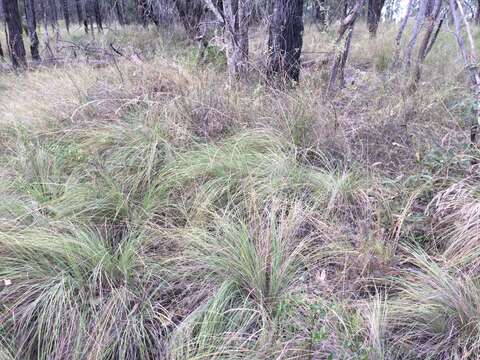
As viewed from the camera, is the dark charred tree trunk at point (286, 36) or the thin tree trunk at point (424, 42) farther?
the dark charred tree trunk at point (286, 36)

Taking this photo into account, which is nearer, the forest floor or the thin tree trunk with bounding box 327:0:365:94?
the forest floor

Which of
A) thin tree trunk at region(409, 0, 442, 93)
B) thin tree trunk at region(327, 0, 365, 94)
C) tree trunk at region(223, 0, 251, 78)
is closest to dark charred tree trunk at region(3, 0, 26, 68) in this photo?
tree trunk at region(223, 0, 251, 78)

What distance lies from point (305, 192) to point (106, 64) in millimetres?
4783

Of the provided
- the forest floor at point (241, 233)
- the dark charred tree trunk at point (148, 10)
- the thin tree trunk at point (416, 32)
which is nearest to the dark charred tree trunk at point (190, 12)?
the dark charred tree trunk at point (148, 10)

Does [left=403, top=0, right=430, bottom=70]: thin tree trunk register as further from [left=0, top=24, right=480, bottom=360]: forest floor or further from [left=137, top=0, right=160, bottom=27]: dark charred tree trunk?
[left=137, top=0, right=160, bottom=27]: dark charred tree trunk

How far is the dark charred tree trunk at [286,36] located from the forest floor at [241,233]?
112cm

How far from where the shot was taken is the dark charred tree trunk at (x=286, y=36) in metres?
4.58

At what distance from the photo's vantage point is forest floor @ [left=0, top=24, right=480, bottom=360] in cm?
169

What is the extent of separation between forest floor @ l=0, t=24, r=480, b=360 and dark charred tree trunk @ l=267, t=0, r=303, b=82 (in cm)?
112

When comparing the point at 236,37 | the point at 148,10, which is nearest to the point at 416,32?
the point at 236,37

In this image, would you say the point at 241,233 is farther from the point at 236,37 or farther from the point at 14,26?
the point at 14,26

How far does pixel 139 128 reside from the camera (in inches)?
128

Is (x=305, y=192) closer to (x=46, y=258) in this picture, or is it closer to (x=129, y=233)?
(x=129, y=233)

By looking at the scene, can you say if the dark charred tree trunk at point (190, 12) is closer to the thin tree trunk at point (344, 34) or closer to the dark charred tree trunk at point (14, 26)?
the thin tree trunk at point (344, 34)
